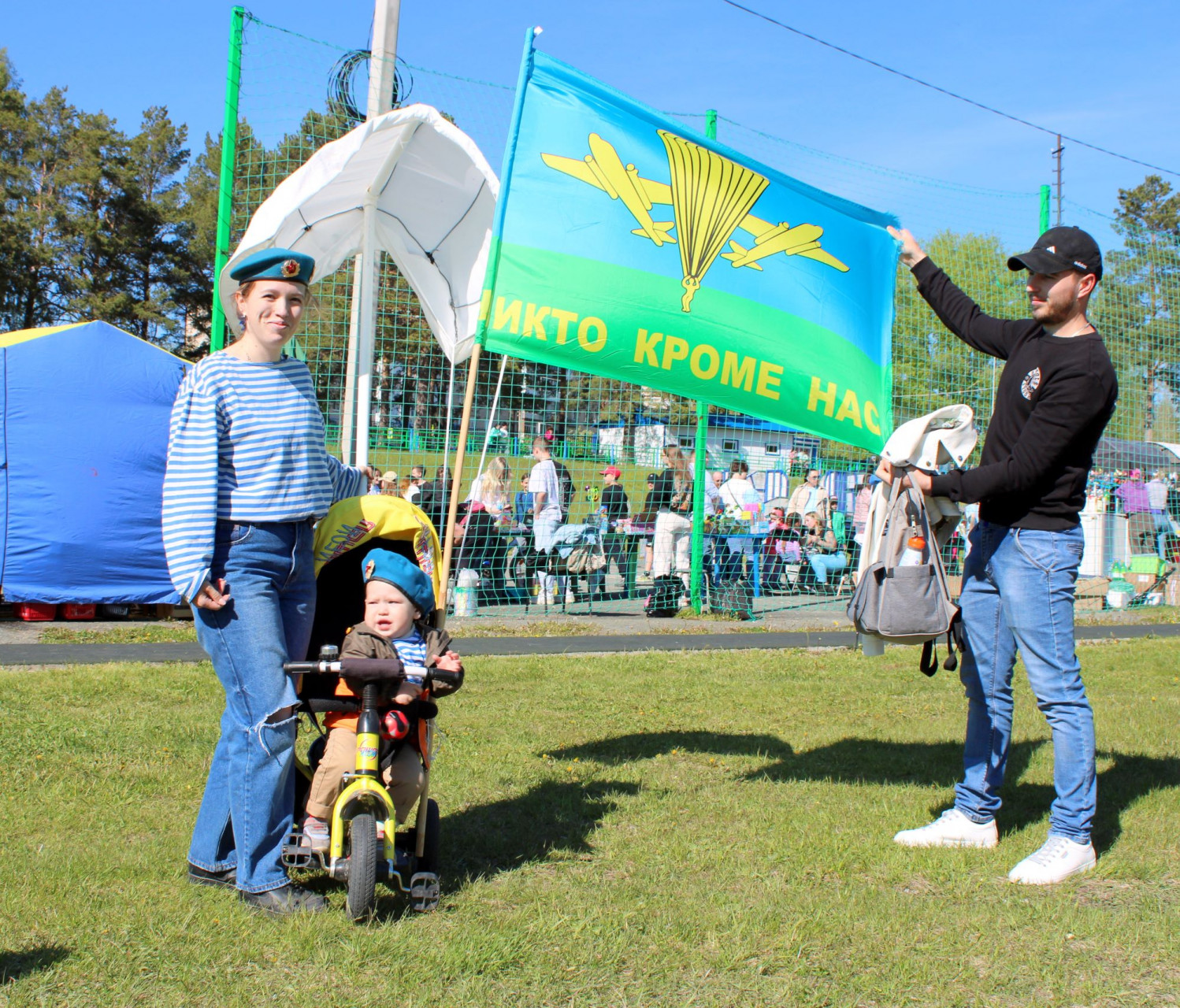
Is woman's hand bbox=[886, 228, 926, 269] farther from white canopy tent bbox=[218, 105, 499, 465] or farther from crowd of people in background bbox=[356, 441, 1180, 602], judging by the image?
crowd of people in background bbox=[356, 441, 1180, 602]

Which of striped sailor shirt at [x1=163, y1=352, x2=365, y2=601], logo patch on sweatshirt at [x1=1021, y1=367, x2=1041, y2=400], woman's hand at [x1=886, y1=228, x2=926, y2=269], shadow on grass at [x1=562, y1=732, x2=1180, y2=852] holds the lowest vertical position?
shadow on grass at [x1=562, y1=732, x2=1180, y2=852]

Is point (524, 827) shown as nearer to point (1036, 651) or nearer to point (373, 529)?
point (373, 529)

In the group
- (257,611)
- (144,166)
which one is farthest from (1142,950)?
(144,166)

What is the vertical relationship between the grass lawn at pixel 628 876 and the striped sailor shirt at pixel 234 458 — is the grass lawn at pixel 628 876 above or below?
below

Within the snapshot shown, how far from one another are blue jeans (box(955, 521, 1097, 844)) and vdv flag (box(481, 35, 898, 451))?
1.13 meters

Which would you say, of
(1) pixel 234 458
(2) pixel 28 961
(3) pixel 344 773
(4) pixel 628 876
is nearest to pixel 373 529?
(1) pixel 234 458

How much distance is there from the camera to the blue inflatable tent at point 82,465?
953cm

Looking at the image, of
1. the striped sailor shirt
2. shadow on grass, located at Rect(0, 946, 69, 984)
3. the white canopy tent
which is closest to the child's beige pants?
the striped sailor shirt

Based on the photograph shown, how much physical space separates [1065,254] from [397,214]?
317 centimetres

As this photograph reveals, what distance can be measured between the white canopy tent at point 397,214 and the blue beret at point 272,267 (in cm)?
135

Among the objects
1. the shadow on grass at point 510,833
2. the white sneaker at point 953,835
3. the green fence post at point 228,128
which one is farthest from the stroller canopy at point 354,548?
the green fence post at point 228,128

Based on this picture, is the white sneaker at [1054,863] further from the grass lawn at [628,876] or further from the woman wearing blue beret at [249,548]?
the woman wearing blue beret at [249,548]

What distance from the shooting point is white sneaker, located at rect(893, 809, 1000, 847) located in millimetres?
4129

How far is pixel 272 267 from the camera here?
356 centimetres
